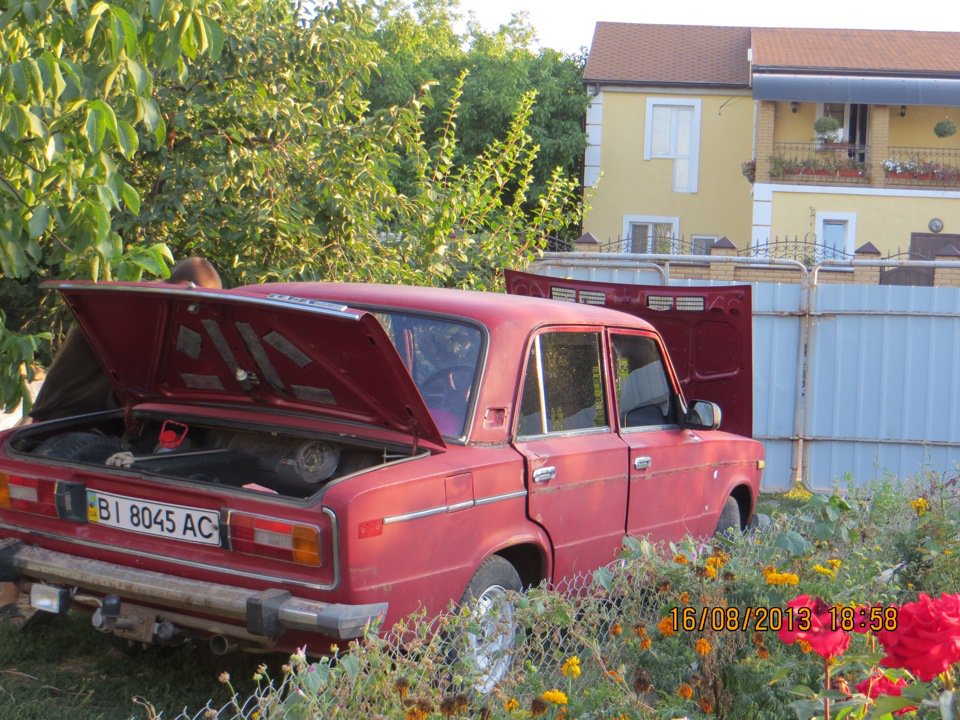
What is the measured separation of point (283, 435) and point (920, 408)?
750 centimetres

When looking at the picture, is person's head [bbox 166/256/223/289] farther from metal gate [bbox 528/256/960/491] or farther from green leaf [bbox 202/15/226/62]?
metal gate [bbox 528/256/960/491]

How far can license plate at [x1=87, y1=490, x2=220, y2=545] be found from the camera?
4.13 meters

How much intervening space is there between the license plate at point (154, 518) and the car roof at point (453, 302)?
100cm

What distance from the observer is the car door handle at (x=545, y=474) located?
4757 mm

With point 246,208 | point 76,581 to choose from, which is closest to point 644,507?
point 76,581

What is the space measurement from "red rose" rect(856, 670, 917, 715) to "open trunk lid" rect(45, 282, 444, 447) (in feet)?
6.27

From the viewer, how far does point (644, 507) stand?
5637 millimetres

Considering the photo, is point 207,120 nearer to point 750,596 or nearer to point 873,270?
point 750,596

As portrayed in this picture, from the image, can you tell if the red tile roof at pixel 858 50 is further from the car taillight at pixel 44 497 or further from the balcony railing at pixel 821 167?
the car taillight at pixel 44 497

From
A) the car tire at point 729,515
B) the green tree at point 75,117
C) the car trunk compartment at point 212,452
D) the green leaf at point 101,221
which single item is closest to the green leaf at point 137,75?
the green tree at point 75,117

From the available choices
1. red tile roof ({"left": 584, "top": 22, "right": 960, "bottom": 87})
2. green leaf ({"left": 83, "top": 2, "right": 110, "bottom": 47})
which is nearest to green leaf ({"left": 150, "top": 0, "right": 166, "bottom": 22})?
green leaf ({"left": 83, "top": 2, "right": 110, "bottom": 47})

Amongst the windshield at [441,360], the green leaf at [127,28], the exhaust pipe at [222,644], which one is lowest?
the exhaust pipe at [222,644]

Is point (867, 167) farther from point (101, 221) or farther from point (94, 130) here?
point (94, 130)

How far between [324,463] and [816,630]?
2.68m
